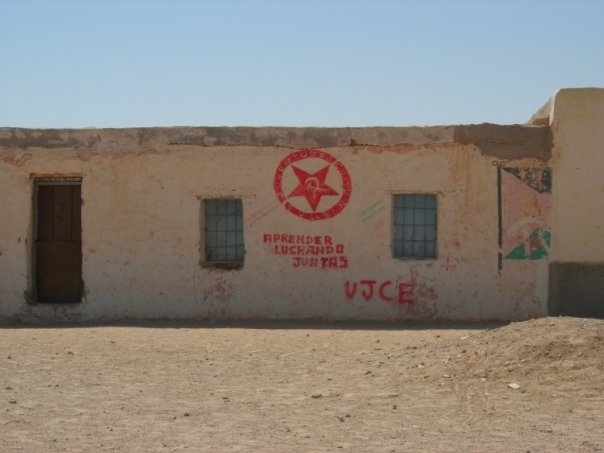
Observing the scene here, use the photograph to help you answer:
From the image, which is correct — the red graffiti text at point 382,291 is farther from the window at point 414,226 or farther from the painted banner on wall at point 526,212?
the painted banner on wall at point 526,212

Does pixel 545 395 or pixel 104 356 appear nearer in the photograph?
pixel 545 395

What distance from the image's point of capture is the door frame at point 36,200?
13.2 m

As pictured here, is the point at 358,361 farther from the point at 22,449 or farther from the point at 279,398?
the point at 22,449

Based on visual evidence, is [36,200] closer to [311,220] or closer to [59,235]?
[59,235]

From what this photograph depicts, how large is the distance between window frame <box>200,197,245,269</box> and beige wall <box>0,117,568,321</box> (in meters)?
0.15

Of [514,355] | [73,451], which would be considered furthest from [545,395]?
[73,451]

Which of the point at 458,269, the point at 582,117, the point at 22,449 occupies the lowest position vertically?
the point at 22,449

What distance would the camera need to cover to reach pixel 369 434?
6.16m

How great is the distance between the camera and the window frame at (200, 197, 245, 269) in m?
13.0

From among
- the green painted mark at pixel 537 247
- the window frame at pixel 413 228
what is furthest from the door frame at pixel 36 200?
the green painted mark at pixel 537 247

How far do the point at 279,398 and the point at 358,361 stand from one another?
74.0 inches

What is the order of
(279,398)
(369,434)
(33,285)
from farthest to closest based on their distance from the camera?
(33,285) → (279,398) → (369,434)

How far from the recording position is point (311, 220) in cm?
1272

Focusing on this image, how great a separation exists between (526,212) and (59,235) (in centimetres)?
671
